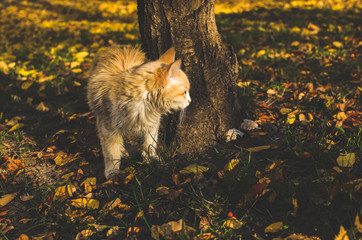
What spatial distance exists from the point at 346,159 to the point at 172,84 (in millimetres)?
1349

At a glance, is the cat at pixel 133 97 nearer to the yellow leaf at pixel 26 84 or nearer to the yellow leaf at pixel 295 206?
the yellow leaf at pixel 295 206

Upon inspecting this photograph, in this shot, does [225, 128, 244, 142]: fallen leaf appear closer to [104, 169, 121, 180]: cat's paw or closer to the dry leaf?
[104, 169, 121, 180]: cat's paw

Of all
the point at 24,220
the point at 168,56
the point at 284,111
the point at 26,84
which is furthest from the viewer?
the point at 26,84

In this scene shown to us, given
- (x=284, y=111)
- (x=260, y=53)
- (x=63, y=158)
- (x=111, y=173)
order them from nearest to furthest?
(x=111, y=173) → (x=63, y=158) → (x=284, y=111) → (x=260, y=53)

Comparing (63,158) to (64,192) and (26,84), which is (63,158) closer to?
(64,192)

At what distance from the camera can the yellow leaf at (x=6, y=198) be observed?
2162 mm

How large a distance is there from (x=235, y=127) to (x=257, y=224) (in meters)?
1.09

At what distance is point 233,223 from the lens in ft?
5.98

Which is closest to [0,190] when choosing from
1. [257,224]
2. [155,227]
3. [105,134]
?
[105,134]

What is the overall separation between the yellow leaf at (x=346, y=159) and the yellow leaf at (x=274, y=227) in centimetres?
58

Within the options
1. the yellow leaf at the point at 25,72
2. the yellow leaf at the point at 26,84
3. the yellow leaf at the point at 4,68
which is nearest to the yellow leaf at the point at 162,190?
the yellow leaf at the point at 26,84

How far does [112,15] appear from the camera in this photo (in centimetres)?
703

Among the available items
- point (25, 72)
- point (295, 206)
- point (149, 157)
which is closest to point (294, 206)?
point (295, 206)

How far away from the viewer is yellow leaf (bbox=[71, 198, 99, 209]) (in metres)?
2.09
